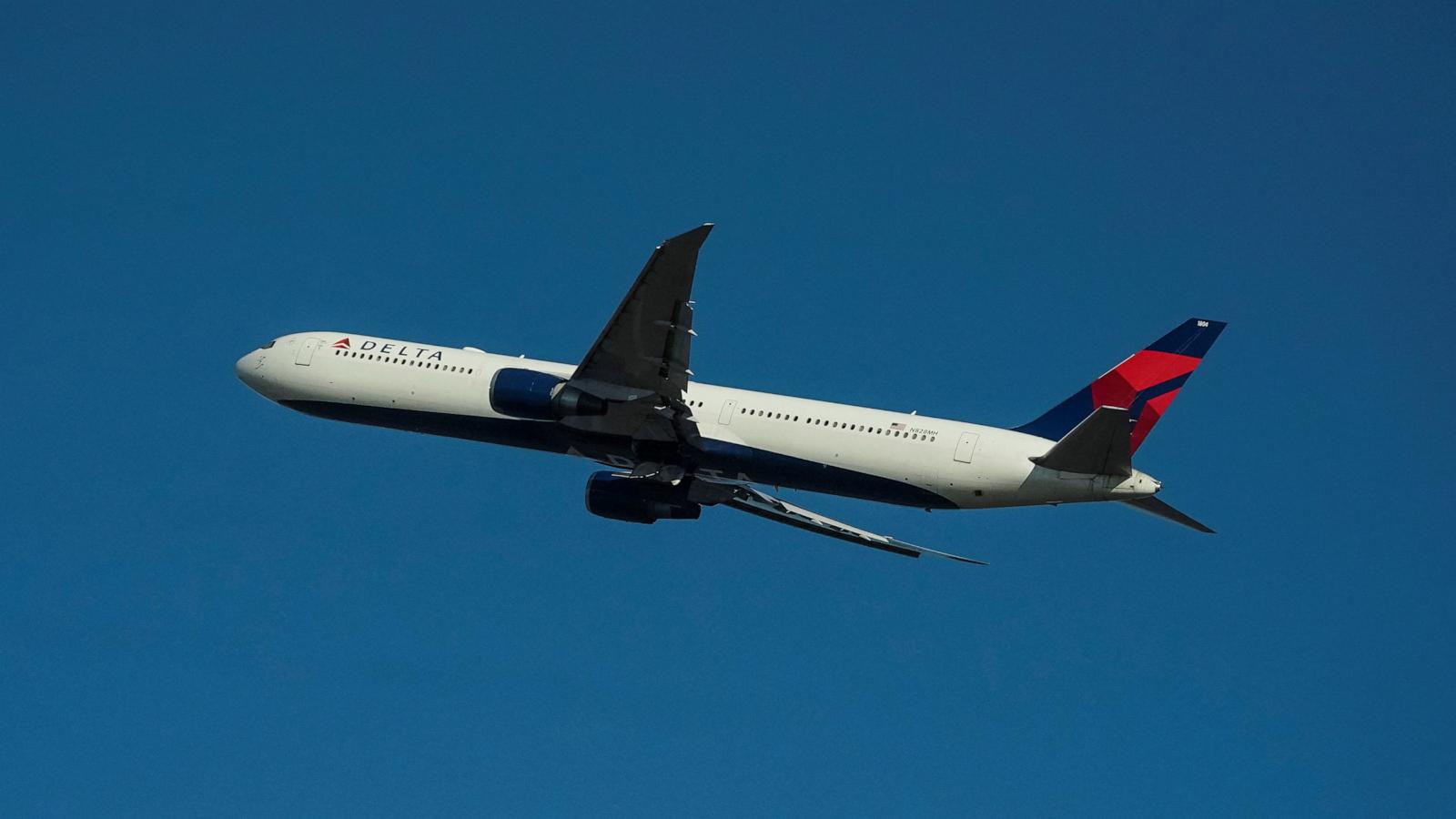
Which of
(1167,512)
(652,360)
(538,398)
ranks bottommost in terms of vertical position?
(1167,512)

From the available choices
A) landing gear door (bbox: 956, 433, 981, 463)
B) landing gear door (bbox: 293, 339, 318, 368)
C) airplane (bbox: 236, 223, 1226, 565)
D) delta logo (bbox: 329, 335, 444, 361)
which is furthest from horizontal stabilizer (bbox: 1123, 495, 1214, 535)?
landing gear door (bbox: 293, 339, 318, 368)

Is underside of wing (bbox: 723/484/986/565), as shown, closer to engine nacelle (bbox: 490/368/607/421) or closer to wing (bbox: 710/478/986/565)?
wing (bbox: 710/478/986/565)

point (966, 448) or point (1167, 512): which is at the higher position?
point (966, 448)

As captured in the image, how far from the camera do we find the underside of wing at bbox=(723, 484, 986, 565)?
51.9 meters

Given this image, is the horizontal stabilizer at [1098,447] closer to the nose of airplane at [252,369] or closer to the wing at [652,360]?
the wing at [652,360]

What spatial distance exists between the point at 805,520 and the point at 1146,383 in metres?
11.8

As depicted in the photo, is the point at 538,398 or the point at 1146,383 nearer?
the point at 538,398

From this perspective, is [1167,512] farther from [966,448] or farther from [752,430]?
[752,430]

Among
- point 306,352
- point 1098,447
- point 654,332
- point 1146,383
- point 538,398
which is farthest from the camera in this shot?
point 306,352

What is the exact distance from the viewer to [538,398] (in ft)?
151

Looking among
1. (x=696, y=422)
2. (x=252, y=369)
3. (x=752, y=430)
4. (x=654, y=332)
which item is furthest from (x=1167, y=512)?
(x=252, y=369)

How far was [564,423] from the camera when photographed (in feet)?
156

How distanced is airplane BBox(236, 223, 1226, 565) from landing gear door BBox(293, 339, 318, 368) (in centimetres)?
5

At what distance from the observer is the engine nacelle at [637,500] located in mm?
50688
